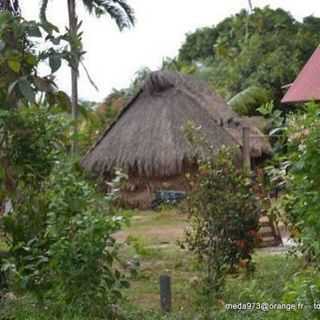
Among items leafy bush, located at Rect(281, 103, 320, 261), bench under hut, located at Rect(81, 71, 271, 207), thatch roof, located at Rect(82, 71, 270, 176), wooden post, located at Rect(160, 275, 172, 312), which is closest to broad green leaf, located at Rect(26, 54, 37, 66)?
leafy bush, located at Rect(281, 103, 320, 261)

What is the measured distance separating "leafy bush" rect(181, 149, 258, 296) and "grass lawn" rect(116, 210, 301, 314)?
25 cm

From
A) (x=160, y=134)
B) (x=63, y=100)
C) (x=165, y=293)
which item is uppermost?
(x=160, y=134)

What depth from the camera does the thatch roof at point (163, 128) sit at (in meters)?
19.7

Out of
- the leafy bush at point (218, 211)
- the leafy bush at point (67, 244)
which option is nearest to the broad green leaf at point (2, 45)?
the leafy bush at point (67, 244)

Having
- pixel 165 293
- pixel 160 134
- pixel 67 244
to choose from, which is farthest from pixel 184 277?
pixel 160 134

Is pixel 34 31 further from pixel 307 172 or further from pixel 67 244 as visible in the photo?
pixel 307 172

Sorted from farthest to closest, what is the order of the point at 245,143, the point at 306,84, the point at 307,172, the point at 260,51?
1. the point at 260,51
2. the point at 245,143
3. the point at 306,84
4. the point at 307,172

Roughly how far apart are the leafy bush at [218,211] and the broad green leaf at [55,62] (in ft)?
8.31

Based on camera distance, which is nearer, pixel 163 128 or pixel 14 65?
pixel 14 65

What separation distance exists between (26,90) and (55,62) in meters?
0.21

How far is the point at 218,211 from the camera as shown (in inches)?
237

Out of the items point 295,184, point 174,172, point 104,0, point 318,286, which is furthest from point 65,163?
point 104,0

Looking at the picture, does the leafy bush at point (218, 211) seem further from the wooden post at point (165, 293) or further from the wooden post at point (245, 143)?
the wooden post at point (245, 143)

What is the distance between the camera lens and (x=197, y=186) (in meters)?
5.97
